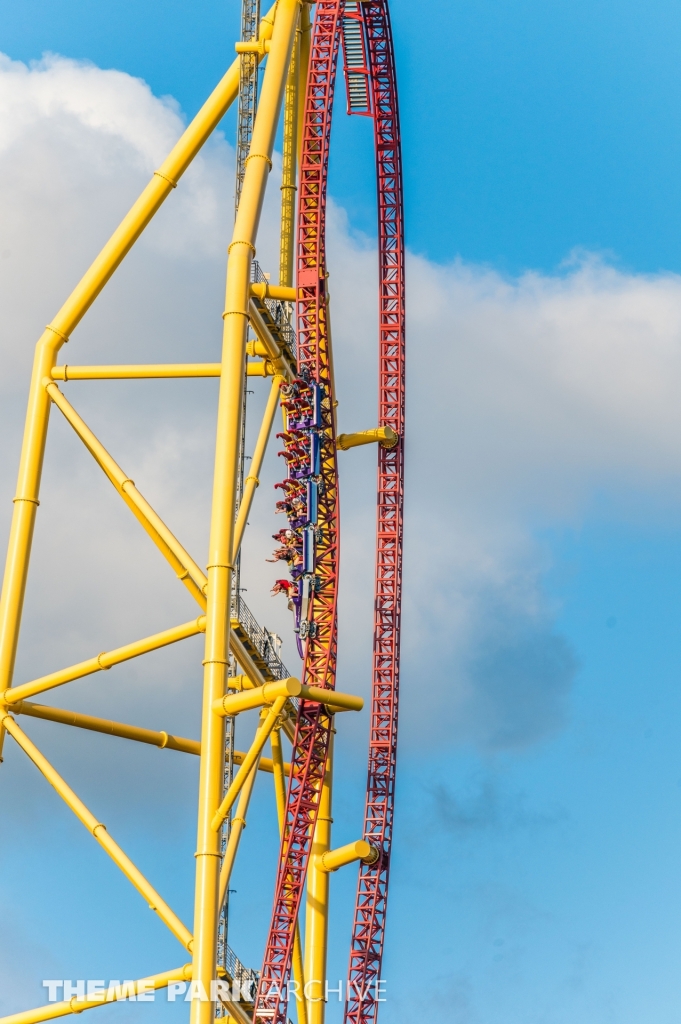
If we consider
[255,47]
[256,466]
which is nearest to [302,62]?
[255,47]

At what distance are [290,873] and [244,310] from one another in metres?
10.3

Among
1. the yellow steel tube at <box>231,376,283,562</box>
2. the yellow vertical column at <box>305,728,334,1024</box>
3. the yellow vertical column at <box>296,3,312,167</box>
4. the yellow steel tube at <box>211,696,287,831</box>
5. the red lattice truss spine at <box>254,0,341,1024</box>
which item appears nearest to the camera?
the yellow steel tube at <box>211,696,287,831</box>

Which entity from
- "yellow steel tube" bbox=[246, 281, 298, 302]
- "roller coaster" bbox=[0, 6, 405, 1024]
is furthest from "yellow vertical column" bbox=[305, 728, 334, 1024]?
"yellow steel tube" bbox=[246, 281, 298, 302]

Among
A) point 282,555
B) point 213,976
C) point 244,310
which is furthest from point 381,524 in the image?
point 213,976

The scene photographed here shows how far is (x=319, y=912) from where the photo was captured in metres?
42.5

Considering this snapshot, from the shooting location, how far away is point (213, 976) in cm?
3538

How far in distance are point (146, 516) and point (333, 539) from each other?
3909 mm

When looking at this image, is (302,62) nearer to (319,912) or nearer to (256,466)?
(256,466)

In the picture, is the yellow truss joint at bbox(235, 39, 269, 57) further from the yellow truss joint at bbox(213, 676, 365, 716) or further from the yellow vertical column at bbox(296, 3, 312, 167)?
the yellow truss joint at bbox(213, 676, 365, 716)

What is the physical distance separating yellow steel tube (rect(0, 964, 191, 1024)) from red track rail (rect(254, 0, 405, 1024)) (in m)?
2.82

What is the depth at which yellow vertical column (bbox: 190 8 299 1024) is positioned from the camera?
116 ft

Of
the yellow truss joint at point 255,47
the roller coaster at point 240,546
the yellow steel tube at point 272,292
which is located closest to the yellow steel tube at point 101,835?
the roller coaster at point 240,546

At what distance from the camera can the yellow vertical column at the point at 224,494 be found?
116ft

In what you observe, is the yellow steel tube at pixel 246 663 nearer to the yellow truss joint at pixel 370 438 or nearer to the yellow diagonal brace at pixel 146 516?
the yellow diagonal brace at pixel 146 516
